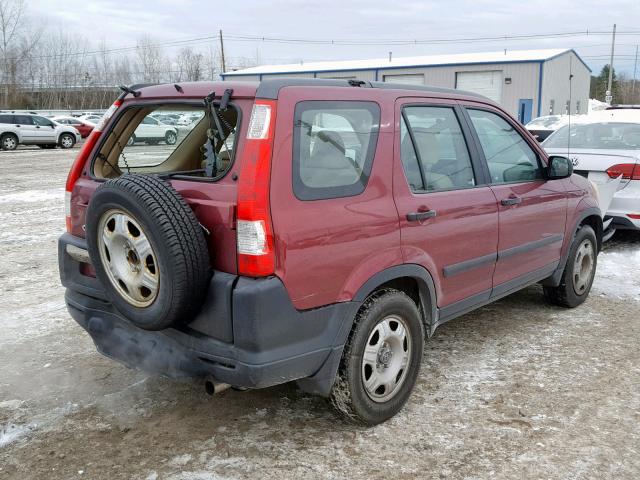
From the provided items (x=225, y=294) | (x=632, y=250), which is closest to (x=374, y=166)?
(x=225, y=294)

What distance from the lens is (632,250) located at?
296 inches

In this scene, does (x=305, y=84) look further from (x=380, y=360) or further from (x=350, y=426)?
(x=350, y=426)

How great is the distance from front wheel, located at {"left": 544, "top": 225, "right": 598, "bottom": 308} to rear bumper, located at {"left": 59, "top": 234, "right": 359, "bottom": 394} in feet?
9.32

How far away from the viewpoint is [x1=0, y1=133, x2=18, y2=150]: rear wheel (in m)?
25.8

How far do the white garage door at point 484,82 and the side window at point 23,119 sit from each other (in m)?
25.6

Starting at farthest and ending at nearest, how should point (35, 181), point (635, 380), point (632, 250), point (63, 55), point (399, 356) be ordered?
point (63, 55)
point (35, 181)
point (632, 250)
point (635, 380)
point (399, 356)

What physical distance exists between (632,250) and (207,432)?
615 centimetres

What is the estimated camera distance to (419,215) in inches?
134

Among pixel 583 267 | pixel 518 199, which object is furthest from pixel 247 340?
pixel 583 267

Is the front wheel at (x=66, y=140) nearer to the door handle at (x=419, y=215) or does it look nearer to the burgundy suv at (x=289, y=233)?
the burgundy suv at (x=289, y=233)

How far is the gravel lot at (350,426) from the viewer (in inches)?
119

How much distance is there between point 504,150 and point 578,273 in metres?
1.65

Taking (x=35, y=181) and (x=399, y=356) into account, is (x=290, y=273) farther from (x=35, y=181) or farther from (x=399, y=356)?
Result: (x=35, y=181)

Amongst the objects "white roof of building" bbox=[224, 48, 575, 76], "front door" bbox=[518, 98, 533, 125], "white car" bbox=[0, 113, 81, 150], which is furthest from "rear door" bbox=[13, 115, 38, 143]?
"front door" bbox=[518, 98, 533, 125]
